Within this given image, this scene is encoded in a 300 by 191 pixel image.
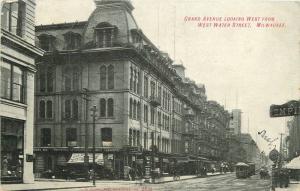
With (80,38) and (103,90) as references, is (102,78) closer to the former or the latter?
(103,90)

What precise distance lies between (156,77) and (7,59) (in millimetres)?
12849

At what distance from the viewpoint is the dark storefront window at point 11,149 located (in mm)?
18688

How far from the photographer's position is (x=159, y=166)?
36.9 meters

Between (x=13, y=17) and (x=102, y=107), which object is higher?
(x=13, y=17)

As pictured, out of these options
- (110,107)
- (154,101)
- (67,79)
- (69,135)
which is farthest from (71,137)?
(154,101)

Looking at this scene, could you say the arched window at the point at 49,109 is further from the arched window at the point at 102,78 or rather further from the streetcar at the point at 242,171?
the streetcar at the point at 242,171

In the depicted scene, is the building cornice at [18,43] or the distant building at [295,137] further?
the distant building at [295,137]

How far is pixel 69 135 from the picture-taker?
3256 cm

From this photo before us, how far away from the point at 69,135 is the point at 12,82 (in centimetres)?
1350

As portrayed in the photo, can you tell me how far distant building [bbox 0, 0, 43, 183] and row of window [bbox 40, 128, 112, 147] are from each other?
1065cm

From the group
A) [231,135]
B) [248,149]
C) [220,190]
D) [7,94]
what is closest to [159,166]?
[220,190]

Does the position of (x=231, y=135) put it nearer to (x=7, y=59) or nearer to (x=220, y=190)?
(x=220, y=190)

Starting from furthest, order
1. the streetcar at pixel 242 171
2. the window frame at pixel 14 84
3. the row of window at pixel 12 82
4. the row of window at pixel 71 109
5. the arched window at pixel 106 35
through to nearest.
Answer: the streetcar at pixel 242 171
the row of window at pixel 71 109
the arched window at pixel 106 35
the window frame at pixel 14 84
the row of window at pixel 12 82

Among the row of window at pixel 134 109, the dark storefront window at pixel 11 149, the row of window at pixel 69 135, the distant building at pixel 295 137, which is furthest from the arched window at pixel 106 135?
the distant building at pixel 295 137
